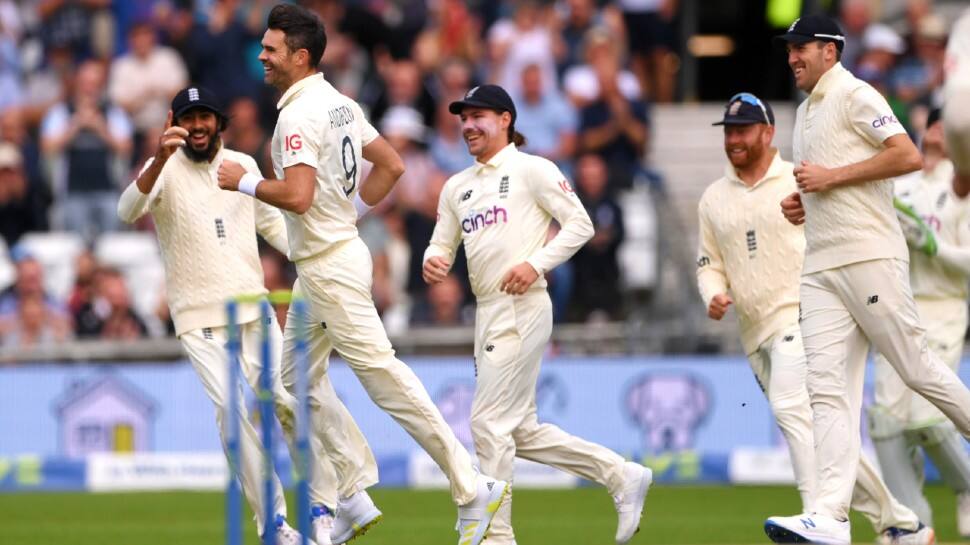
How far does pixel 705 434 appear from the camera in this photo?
1580 centimetres

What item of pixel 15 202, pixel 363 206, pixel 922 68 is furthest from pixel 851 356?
pixel 15 202

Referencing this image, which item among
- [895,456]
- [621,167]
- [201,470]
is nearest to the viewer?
[895,456]

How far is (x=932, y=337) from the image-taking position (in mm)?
11258

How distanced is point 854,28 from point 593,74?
118 inches

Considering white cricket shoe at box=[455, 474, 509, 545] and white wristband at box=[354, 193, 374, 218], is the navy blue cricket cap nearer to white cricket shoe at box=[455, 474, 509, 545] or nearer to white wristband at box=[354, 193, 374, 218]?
white wristband at box=[354, 193, 374, 218]

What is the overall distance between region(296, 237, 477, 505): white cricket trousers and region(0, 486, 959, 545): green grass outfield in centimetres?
154

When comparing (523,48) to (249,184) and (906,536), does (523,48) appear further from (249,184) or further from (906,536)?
(249,184)

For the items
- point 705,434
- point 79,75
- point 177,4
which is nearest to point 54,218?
point 79,75

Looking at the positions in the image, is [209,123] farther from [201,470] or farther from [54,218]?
[54,218]

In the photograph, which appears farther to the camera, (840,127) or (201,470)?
(201,470)

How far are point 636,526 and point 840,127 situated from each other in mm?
2540

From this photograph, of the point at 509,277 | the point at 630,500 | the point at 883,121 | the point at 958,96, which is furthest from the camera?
the point at 630,500

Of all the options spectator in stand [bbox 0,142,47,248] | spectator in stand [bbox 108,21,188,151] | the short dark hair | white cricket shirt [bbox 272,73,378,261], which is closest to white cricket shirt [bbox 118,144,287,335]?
white cricket shirt [bbox 272,73,378,261]

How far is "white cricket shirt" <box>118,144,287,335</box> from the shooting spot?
10.0 metres
